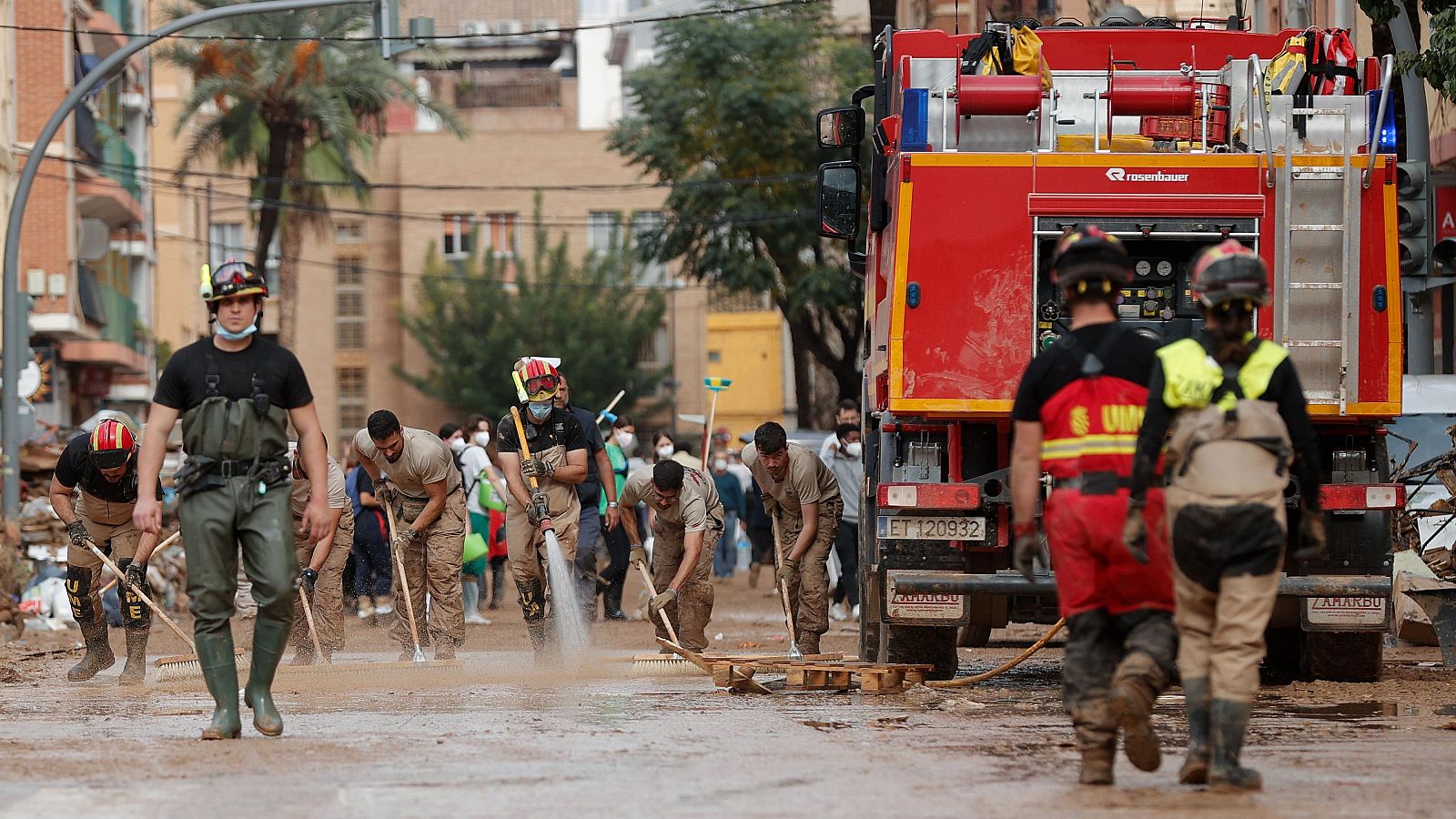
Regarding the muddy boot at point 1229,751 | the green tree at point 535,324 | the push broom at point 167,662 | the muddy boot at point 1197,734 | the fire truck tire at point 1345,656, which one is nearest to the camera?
the muddy boot at point 1229,751

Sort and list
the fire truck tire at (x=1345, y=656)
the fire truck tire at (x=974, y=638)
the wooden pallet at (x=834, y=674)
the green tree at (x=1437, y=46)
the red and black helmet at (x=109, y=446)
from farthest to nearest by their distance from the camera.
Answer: the fire truck tire at (x=974, y=638) < the green tree at (x=1437, y=46) < the red and black helmet at (x=109, y=446) < the fire truck tire at (x=1345, y=656) < the wooden pallet at (x=834, y=674)

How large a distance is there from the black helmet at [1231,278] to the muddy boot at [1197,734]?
4.04 ft

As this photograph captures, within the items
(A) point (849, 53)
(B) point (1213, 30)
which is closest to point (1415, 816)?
(B) point (1213, 30)

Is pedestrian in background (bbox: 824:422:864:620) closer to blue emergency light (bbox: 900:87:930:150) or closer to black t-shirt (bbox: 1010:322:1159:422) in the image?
blue emergency light (bbox: 900:87:930:150)

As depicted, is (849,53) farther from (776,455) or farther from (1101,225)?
(1101,225)

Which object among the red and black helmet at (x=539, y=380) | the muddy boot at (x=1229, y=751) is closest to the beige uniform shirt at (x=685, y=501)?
the red and black helmet at (x=539, y=380)

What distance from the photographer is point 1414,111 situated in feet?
52.6

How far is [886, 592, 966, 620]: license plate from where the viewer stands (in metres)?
11.1

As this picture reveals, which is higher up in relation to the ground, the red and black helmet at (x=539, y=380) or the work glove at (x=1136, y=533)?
the red and black helmet at (x=539, y=380)

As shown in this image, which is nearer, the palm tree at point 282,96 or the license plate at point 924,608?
the license plate at point 924,608

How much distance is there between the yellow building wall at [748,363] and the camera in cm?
6088

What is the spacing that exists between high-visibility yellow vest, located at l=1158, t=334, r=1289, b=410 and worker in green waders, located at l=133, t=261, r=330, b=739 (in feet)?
11.5

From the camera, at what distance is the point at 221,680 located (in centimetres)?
898

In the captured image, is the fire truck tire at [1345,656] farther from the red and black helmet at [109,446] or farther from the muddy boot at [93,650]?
the muddy boot at [93,650]
